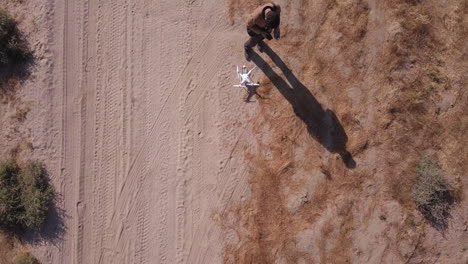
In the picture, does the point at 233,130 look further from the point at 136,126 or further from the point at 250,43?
the point at 136,126

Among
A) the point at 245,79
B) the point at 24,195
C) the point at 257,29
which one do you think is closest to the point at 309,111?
the point at 245,79

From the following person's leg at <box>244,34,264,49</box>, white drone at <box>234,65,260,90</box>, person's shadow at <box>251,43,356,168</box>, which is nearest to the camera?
person's leg at <box>244,34,264,49</box>

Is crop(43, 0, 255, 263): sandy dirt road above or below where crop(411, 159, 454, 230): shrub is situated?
above

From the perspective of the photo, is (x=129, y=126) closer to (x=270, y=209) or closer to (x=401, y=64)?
(x=270, y=209)

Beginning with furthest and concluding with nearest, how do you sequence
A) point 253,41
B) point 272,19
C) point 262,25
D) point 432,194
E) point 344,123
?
1. point 344,123
2. point 253,41
3. point 432,194
4. point 262,25
5. point 272,19

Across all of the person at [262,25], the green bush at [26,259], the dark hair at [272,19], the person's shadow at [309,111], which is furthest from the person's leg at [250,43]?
the green bush at [26,259]

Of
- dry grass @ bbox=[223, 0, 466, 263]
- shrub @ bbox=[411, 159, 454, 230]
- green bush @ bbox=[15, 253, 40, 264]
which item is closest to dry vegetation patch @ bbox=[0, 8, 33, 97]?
green bush @ bbox=[15, 253, 40, 264]

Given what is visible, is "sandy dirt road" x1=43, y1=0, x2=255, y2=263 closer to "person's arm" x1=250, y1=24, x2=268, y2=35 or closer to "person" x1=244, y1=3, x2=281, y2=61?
"person" x1=244, y1=3, x2=281, y2=61

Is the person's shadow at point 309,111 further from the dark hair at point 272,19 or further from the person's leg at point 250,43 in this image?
the dark hair at point 272,19
